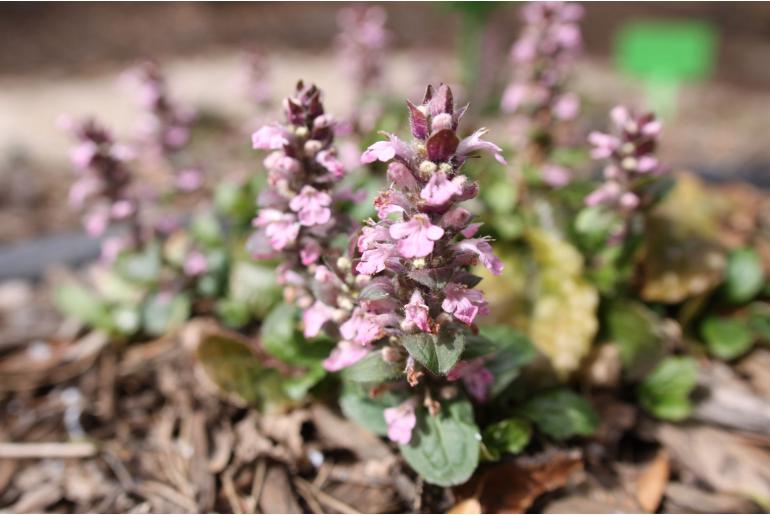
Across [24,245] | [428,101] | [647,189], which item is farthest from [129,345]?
[647,189]

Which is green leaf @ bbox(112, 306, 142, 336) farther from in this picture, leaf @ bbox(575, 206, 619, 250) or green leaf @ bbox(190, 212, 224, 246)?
leaf @ bbox(575, 206, 619, 250)

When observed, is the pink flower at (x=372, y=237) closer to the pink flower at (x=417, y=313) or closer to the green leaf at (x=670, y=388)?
the pink flower at (x=417, y=313)

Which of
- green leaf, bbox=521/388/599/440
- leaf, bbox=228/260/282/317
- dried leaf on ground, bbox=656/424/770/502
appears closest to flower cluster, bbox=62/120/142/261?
leaf, bbox=228/260/282/317

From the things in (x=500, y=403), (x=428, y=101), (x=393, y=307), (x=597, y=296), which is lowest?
(x=500, y=403)

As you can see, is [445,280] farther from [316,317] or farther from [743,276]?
[743,276]

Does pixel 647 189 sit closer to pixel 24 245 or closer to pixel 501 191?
pixel 501 191

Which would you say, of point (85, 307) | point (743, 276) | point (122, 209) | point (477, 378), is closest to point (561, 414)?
point (477, 378)
